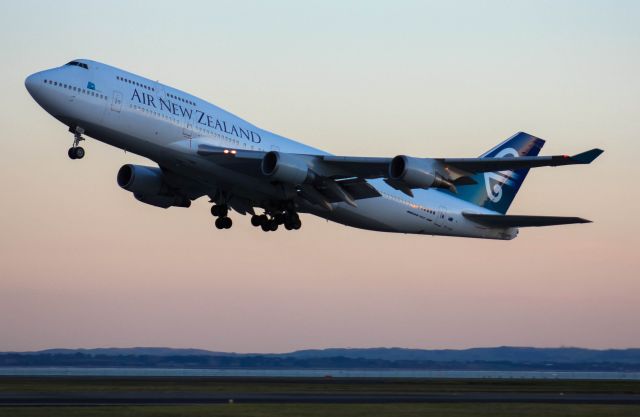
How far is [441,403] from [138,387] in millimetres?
15952

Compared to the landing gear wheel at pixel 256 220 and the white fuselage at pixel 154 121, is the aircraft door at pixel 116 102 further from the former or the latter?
the landing gear wheel at pixel 256 220

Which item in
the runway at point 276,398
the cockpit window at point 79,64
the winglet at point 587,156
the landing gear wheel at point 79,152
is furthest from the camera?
the landing gear wheel at point 79,152

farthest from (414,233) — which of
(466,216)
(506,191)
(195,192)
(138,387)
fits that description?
(138,387)

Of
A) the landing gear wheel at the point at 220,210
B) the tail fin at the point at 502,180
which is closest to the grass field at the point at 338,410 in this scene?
the landing gear wheel at the point at 220,210

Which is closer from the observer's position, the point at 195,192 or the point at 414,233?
the point at 195,192

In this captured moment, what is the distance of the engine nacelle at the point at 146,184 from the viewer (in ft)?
158

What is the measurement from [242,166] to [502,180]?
20460 millimetres

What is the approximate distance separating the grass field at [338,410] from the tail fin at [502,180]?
2503cm

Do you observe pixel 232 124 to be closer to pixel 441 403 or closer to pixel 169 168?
pixel 169 168

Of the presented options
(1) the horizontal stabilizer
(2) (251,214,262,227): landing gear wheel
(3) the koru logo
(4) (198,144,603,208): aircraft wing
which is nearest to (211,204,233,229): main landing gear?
(2) (251,214,262,227): landing gear wheel

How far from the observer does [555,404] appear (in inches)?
1382

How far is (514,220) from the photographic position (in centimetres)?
5394

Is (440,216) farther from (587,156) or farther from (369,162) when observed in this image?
(587,156)

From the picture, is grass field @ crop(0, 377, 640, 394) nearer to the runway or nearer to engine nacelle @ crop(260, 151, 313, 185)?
the runway
